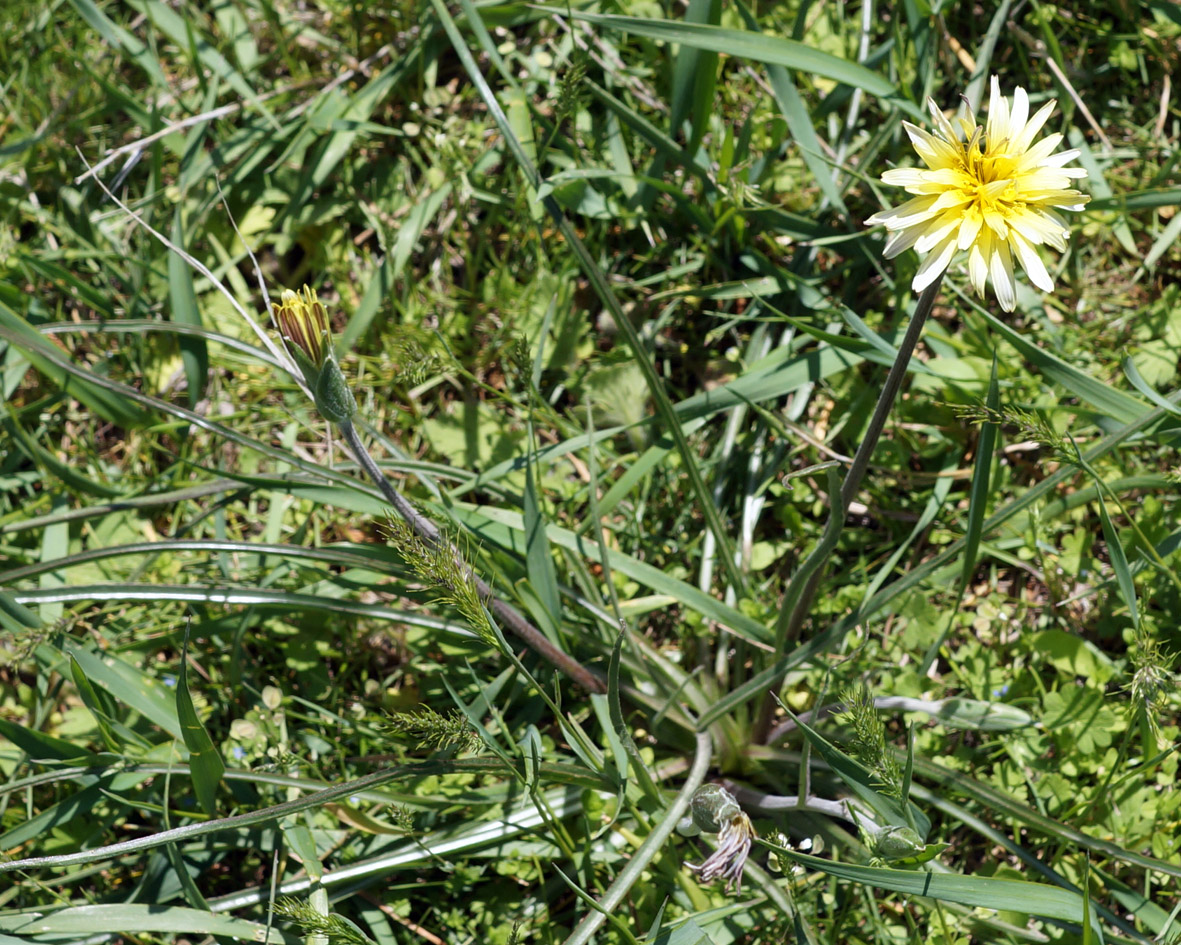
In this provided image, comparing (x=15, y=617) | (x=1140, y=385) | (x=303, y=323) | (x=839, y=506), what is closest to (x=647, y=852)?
(x=839, y=506)

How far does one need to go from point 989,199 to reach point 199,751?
1.62 meters

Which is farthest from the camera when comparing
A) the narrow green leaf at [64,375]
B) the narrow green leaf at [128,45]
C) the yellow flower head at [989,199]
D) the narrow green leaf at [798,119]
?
the narrow green leaf at [128,45]

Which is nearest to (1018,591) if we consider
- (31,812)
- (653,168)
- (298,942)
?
(653,168)

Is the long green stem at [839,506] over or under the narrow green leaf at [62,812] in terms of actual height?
over

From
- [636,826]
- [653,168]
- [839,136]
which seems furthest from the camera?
[839,136]

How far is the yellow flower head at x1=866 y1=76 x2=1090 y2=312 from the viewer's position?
1.21 metres

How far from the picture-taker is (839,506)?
1.46 m

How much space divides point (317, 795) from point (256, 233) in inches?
77.0

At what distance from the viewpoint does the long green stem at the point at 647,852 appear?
1.57m

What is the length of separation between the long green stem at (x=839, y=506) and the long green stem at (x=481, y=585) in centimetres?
39

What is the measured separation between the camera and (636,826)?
77.2 inches

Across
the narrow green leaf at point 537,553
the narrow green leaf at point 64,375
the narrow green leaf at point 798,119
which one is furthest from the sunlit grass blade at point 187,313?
the narrow green leaf at point 798,119

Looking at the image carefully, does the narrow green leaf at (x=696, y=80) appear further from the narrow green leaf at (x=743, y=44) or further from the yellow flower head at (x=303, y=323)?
the yellow flower head at (x=303, y=323)

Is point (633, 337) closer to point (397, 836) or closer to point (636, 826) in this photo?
point (636, 826)
